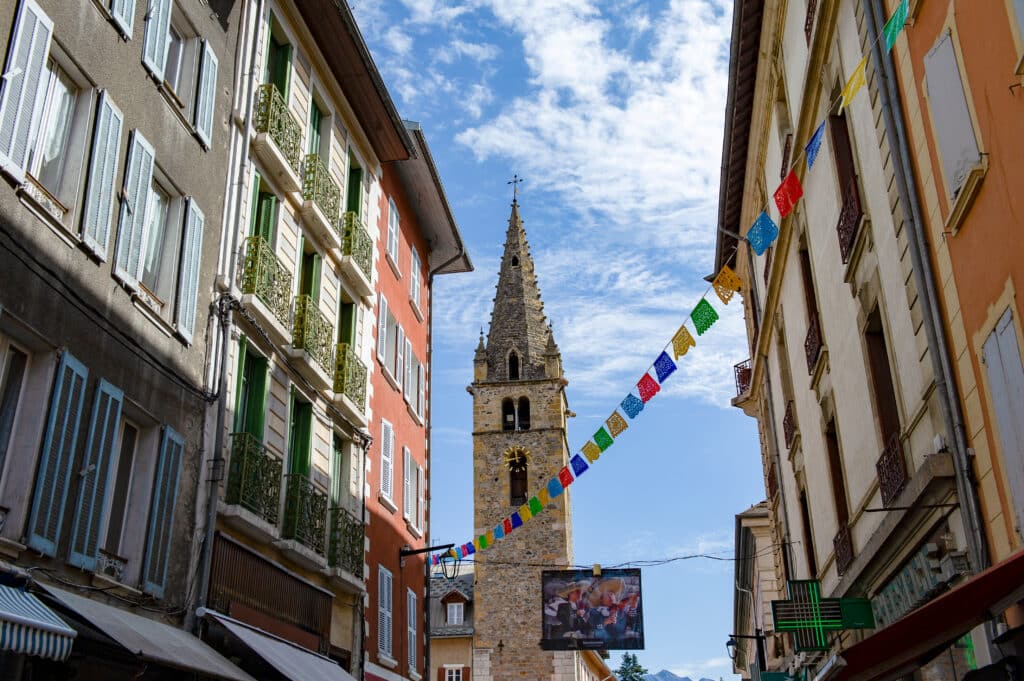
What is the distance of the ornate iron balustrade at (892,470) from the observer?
36.9 feet

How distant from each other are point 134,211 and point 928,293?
784cm

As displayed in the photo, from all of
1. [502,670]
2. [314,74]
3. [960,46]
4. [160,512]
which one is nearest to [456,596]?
[502,670]

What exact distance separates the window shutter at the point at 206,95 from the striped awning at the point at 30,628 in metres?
6.56

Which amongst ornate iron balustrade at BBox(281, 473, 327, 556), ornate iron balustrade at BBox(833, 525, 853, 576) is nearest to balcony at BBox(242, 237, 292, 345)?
ornate iron balustrade at BBox(281, 473, 327, 556)

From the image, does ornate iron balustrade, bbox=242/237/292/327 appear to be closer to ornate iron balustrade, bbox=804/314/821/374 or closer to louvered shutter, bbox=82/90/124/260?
louvered shutter, bbox=82/90/124/260

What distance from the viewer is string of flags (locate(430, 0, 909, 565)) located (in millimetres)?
10055

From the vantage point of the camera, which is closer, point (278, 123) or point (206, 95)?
point (206, 95)

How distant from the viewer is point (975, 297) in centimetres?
885

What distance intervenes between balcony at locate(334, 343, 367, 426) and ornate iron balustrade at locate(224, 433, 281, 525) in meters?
2.79

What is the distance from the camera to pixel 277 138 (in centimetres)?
1497

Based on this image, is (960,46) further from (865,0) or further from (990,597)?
(990,597)

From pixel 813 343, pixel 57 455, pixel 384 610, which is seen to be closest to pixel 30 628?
pixel 57 455

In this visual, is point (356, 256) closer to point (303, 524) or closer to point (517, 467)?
point (303, 524)

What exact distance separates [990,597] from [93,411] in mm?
7606
